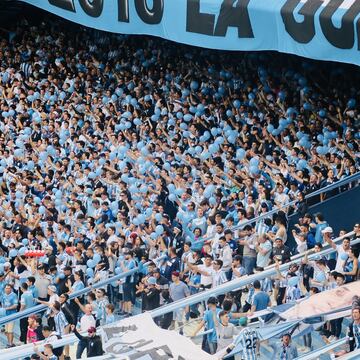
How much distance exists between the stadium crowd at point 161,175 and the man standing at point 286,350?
3.35 feet

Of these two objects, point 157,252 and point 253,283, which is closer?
point 253,283

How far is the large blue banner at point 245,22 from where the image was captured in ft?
56.7

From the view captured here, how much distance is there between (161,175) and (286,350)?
702cm

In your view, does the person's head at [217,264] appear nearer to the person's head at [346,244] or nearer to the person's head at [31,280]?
the person's head at [346,244]

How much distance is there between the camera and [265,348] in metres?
12.5

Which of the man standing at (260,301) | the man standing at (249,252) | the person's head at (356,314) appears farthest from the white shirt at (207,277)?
the person's head at (356,314)

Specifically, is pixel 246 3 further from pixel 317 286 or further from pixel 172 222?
pixel 317 286

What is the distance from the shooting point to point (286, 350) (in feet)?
39.1

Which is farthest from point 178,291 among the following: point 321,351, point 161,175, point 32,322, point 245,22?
point 245,22

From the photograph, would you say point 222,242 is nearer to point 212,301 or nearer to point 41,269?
point 212,301

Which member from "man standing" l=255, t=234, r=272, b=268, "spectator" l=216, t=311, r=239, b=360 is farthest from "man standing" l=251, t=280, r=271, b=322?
"man standing" l=255, t=234, r=272, b=268

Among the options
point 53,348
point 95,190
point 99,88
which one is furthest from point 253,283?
point 99,88

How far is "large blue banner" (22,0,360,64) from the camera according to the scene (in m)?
17.3

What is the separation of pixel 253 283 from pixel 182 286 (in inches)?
52.3
